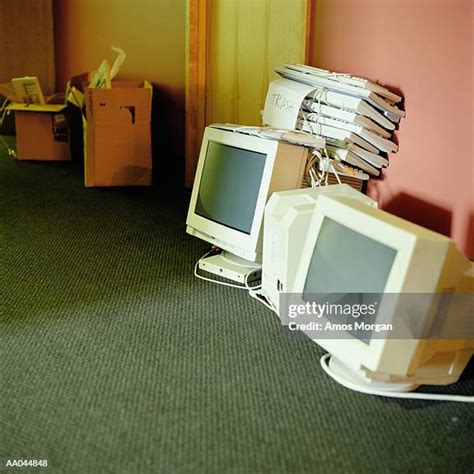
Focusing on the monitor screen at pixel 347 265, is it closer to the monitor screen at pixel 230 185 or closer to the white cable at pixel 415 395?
the white cable at pixel 415 395

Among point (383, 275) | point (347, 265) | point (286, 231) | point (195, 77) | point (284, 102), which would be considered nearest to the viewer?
point (383, 275)

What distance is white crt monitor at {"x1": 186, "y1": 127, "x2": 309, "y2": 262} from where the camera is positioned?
2.14 m

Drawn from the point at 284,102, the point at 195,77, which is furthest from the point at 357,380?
the point at 195,77

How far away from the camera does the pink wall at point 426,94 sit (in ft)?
6.57

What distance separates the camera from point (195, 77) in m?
3.37

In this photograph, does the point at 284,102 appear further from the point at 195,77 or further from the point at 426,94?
the point at 195,77

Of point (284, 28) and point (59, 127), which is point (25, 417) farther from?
point (59, 127)

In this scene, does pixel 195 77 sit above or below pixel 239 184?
above

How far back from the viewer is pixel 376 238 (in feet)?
4.95

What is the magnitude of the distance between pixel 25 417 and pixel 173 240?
131cm

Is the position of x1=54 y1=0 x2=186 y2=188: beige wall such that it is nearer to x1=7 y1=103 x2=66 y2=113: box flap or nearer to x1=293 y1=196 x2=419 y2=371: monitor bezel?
x1=7 y1=103 x2=66 y2=113: box flap

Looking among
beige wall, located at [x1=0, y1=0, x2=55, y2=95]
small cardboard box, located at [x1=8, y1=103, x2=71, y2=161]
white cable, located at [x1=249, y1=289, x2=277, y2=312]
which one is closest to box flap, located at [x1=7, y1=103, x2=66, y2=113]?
small cardboard box, located at [x1=8, y1=103, x2=71, y2=161]

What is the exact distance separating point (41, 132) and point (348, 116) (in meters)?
2.31

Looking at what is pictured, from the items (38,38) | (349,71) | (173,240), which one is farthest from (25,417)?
(38,38)
